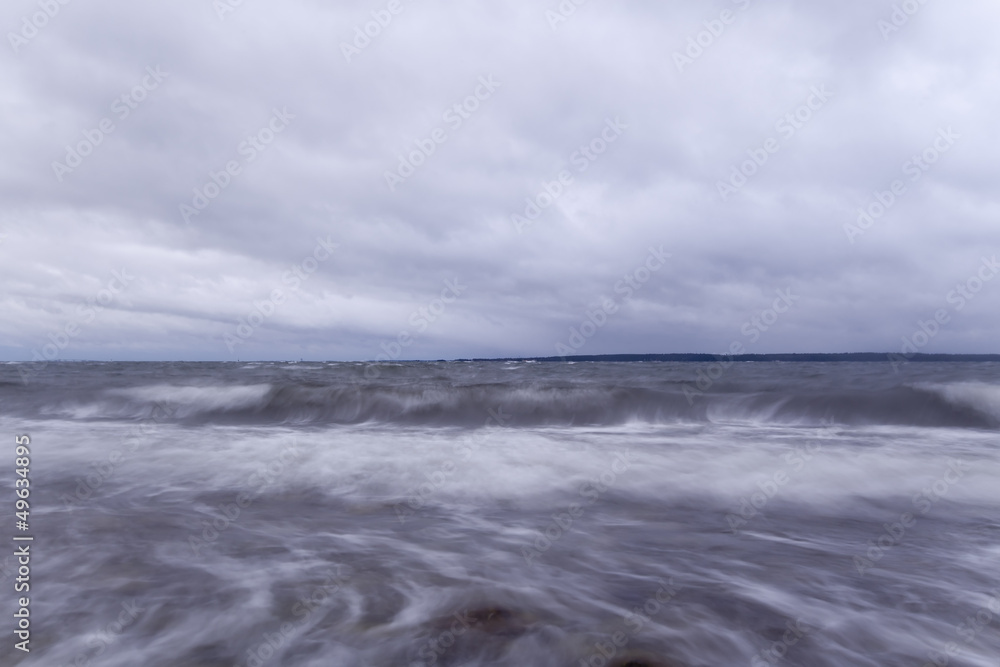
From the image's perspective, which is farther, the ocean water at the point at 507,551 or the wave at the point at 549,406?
the wave at the point at 549,406

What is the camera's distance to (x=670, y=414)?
59.1 ft

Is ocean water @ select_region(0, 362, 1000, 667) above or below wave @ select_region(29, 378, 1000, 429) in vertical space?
below

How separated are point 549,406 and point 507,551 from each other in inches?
554

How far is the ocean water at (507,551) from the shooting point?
128 inches

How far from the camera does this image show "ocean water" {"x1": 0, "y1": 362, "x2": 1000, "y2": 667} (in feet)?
10.6

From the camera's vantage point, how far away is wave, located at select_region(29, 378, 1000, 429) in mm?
16906

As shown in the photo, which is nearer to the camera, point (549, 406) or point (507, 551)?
point (507, 551)

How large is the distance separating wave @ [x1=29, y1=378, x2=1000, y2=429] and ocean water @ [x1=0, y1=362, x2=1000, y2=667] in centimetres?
536

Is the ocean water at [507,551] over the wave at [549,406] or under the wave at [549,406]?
under

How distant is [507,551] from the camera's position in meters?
4.92

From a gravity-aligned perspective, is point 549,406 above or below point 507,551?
above

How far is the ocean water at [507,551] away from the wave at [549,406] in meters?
5.36

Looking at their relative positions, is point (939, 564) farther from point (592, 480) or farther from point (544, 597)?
point (592, 480)

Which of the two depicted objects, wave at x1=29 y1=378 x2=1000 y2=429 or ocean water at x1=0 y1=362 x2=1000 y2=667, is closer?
ocean water at x1=0 y1=362 x2=1000 y2=667
